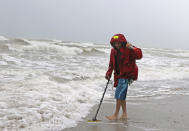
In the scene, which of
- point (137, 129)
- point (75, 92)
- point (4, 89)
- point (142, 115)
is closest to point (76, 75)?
point (75, 92)

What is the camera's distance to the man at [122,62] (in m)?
3.88

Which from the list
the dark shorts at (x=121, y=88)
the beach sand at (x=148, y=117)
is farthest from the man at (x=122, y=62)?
the beach sand at (x=148, y=117)

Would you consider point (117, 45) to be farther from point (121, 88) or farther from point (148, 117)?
point (148, 117)

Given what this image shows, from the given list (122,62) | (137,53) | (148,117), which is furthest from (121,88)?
(148,117)

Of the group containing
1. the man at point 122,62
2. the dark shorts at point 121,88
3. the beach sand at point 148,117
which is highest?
the man at point 122,62

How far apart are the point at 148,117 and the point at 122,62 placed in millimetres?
1248

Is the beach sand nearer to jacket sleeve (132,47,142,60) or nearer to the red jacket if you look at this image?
the red jacket

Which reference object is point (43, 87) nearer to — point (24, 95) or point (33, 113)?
point (24, 95)

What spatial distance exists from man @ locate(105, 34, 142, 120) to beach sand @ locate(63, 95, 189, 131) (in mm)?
378

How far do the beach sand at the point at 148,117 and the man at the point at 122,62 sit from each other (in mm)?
378

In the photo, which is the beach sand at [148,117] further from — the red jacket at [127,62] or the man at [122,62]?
the red jacket at [127,62]

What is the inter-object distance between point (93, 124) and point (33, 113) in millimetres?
1079

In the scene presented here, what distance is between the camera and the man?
388 cm

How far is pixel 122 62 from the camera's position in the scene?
4008mm
